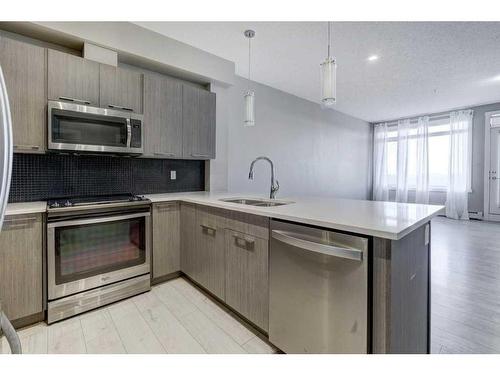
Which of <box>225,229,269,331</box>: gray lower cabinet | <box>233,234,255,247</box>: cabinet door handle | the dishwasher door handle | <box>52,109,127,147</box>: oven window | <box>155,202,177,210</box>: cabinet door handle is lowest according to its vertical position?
<box>225,229,269,331</box>: gray lower cabinet

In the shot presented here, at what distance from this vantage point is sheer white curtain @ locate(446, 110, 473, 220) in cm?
560

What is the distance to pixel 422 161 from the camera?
6223mm

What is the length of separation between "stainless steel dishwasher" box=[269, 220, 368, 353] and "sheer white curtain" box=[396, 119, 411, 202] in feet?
21.2

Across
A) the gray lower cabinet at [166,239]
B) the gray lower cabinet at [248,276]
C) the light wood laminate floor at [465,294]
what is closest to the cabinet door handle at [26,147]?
the gray lower cabinet at [166,239]

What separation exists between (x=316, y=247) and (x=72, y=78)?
2.30m

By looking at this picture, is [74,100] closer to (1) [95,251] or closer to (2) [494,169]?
(1) [95,251]

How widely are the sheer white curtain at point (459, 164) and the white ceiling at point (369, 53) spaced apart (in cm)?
95

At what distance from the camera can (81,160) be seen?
7.59ft

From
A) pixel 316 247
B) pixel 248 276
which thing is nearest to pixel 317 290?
pixel 316 247

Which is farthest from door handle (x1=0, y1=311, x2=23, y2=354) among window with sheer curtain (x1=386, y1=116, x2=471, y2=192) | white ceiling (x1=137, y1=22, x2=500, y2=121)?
window with sheer curtain (x1=386, y1=116, x2=471, y2=192)

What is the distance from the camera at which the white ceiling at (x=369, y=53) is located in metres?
2.50

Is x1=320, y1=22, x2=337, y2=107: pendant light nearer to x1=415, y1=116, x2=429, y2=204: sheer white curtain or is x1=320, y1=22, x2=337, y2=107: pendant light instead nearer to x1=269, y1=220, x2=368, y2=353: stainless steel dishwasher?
x1=269, y1=220, x2=368, y2=353: stainless steel dishwasher

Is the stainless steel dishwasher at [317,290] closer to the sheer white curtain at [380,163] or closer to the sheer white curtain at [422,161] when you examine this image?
the sheer white curtain at [422,161]

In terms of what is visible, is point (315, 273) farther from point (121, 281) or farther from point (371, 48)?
point (371, 48)
